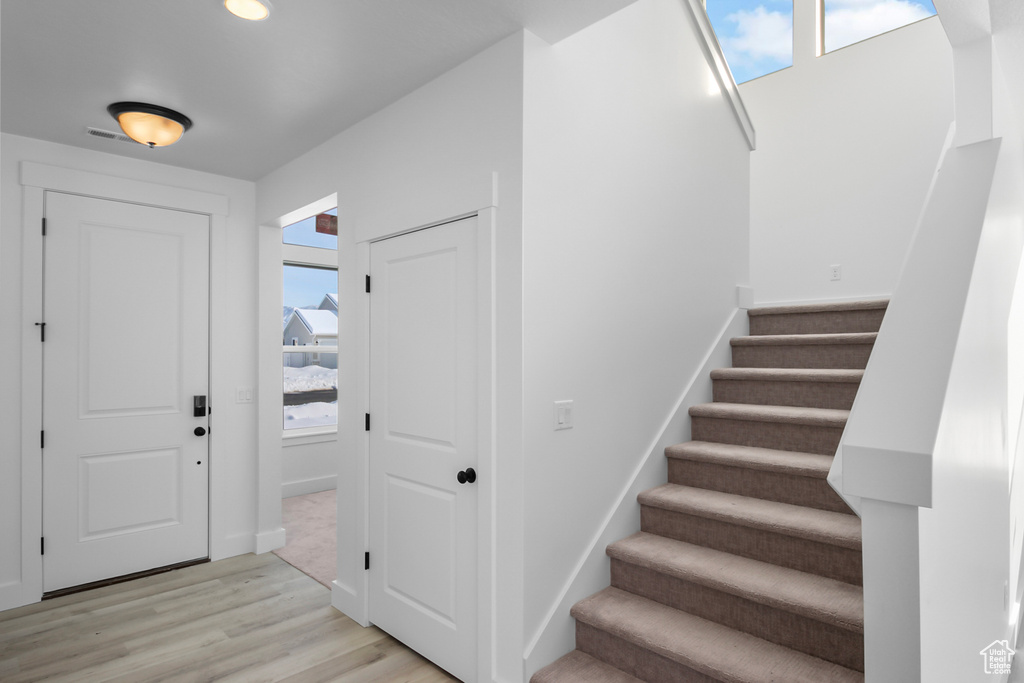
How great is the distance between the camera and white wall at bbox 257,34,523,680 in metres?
2.13

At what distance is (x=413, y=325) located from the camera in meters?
2.59

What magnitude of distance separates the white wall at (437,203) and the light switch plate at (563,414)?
202mm

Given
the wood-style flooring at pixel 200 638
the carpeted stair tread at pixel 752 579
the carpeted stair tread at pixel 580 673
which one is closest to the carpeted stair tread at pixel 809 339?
the carpeted stair tread at pixel 752 579

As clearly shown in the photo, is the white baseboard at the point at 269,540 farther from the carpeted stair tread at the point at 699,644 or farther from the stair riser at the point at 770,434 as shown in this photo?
the stair riser at the point at 770,434

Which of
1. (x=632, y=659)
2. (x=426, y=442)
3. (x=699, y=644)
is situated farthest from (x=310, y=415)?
(x=699, y=644)

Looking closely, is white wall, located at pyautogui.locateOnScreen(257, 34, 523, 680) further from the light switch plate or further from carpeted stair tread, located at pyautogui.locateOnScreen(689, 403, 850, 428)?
carpeted stair tread, located at pyautogui.locateOnScreen(689, 403, 850, 428)

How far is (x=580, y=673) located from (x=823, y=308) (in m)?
2.47

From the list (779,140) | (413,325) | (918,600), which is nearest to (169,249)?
(413,325)

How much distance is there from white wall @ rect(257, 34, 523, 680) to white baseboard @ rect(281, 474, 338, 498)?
257cm

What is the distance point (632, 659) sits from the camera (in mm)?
2076

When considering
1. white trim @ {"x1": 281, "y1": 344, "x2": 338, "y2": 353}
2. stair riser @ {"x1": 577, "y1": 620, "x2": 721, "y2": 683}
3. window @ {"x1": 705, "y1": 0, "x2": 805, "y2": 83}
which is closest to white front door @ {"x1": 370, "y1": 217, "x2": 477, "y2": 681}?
stair riser @ {"x1": 577, "y1": 620, "x2": 721, "y2": 683}

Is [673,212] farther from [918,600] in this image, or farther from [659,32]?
[918,600]

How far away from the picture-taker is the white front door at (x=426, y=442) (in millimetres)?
2324

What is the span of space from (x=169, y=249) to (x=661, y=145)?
3031mm
